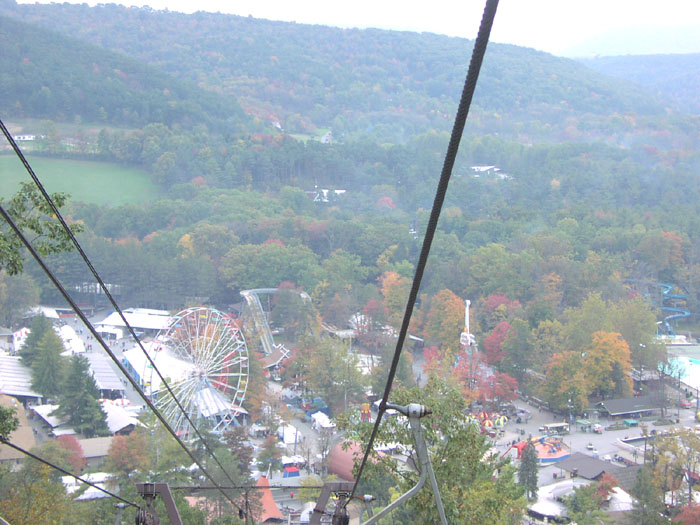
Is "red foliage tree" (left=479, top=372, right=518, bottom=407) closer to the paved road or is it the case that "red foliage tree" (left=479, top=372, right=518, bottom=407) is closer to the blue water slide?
the paved road

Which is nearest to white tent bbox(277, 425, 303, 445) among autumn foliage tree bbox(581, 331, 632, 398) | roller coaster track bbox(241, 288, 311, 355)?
roller coaster track bbox(241, 288, 311, 355)

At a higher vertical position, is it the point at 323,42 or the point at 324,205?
the point at 323,42

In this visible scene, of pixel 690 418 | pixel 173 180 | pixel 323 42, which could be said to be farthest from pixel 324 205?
pixel 323 42

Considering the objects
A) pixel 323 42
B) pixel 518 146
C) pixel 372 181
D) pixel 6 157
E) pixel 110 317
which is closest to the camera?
pixel 110 317

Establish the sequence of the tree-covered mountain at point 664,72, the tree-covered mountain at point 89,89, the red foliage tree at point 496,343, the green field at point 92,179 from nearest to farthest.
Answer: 1. the red foliage tree at point 496,343
2. the green field at point 92,179
3. the tree-covered mountain at point 89,89
4. the tree-covered mountain at point 664,72

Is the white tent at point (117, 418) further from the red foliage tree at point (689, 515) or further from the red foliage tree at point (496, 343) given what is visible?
the red foliage tree at point (689, 515)

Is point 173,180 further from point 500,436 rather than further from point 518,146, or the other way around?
point 500,436

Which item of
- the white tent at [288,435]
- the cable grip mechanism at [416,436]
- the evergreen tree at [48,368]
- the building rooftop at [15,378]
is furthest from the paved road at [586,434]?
the cable grip mechanism at [416,436]
